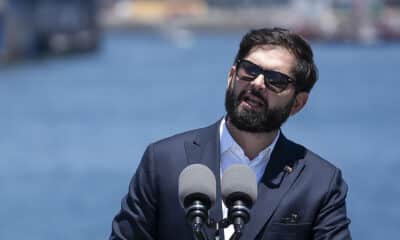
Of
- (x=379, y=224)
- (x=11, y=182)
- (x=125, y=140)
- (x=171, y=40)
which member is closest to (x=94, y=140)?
(x=125, y=140)

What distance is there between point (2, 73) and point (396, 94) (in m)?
23.3

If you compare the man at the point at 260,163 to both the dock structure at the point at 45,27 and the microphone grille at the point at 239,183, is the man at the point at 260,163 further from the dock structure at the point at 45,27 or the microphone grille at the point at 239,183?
the dock structure at the point at 45,27

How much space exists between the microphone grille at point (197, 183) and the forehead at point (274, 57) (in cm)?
41

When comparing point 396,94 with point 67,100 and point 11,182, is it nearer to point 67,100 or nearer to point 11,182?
point 67,100

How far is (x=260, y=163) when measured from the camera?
4672 mm

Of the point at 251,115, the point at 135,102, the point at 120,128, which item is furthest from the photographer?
the point at 135,102

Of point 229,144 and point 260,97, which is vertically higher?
point 260,97

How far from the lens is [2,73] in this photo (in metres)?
87.8

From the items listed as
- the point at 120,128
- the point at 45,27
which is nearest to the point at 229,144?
the point at 120,128

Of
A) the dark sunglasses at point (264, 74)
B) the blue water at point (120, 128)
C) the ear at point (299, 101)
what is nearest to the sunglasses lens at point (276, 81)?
the dark sunglasses at point (264, 74)

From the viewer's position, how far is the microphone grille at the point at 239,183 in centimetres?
427

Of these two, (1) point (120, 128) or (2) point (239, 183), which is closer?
(2) point (239, 183)

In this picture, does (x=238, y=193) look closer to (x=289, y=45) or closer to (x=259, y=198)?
(x=259, y=198)

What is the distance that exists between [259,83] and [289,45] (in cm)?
17
